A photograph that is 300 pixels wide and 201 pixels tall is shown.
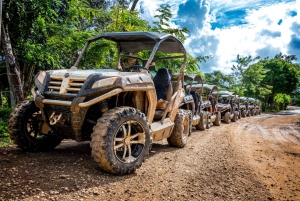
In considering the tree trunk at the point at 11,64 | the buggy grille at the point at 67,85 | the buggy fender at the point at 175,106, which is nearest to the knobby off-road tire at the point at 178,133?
the buggy fender at the point at 175,106

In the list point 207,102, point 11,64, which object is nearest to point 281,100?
point 207,102

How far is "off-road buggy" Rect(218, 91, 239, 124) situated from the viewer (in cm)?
1619

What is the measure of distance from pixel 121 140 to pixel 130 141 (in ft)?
0.64

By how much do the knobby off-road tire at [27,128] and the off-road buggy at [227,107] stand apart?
11940 mm

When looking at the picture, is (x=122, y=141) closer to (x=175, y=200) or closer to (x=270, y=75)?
(x=175, y=200)

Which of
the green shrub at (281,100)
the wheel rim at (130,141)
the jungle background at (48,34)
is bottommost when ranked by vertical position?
the green shrub at (281,100)

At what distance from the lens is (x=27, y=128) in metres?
4.55

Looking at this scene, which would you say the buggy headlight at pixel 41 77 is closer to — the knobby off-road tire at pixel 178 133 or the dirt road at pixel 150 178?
the dirt road at pixel 150 178

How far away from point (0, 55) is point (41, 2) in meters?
4.38

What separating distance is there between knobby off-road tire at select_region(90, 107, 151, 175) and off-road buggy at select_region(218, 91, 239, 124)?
11718 millimetres

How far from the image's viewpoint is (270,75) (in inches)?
1902

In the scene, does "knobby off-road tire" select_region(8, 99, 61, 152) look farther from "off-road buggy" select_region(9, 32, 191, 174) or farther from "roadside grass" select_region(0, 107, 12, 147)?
"roadside grass" select_region(0, 107, 12, 147)

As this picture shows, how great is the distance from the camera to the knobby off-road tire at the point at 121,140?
345 cm

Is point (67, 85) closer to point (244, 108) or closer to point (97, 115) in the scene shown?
point (97, 115)
